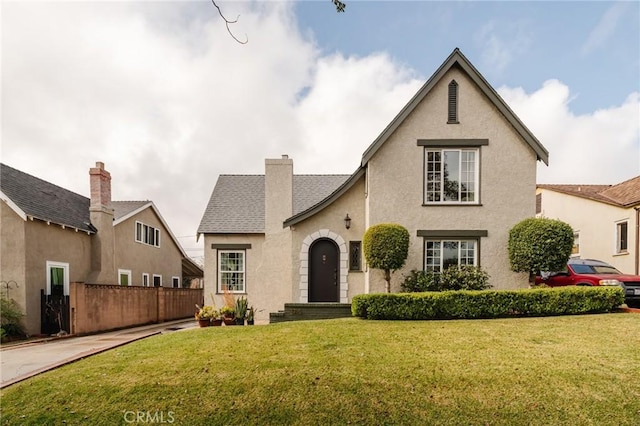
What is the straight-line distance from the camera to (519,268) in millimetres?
12117

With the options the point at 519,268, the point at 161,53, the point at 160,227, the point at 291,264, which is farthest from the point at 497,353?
the point at 160,227

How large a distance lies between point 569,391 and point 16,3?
1205 centimetres

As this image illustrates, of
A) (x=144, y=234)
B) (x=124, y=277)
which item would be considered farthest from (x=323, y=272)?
(x=144, y=234)

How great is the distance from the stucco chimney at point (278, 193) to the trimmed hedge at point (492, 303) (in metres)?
5.84

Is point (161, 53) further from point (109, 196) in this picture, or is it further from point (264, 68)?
point (109, 196)

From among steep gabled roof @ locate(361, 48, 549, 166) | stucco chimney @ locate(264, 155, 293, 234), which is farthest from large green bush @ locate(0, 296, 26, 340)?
steep gabled roof @ locate(361, 48, 549, 166)

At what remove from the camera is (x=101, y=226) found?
17.1 metres

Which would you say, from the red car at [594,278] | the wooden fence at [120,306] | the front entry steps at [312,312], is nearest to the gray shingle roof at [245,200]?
the wooden fence at [120,306]

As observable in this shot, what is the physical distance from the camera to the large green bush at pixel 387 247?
11805mm


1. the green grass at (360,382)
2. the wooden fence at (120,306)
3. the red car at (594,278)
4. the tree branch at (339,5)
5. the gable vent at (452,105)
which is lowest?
the wooden fence at (120,306)

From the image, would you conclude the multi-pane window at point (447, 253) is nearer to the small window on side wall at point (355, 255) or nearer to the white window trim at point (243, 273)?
the small window on side wall at point (355, 255)

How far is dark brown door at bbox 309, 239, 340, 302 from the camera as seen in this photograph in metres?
14.0

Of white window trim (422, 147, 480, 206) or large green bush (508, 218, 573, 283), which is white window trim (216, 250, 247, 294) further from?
large green bush (508, 218, 573, 283)

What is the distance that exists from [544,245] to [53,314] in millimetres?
17255
